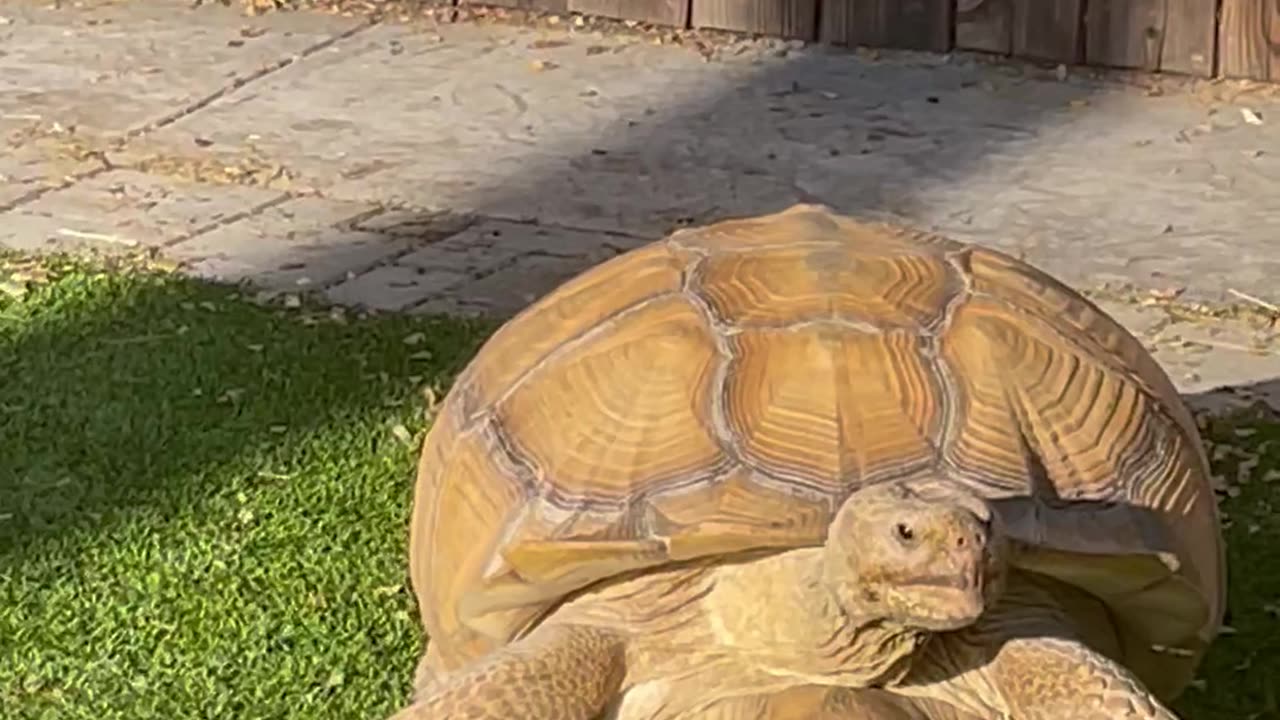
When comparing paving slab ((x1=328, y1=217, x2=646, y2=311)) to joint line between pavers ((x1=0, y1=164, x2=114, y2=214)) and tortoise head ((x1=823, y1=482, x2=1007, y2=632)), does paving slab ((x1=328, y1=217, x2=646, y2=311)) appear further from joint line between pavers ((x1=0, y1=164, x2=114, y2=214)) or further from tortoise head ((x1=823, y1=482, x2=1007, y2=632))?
tortoise head ((x1=823, y1=482, x2=1007, y2=632))

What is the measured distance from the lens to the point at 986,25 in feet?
16.7

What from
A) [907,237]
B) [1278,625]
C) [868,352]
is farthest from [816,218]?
[1278,625]

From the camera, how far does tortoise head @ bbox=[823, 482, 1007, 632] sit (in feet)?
6.23

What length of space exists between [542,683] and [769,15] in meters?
3.29

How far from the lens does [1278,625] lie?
2.87 m

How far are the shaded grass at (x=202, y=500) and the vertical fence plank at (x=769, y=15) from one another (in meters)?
1.70

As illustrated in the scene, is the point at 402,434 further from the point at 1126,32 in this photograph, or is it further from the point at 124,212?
the point at 1126,32

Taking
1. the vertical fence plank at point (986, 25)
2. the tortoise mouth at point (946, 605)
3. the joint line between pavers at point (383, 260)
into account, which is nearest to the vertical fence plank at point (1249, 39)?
the vertical fence plank at point (986, 25)

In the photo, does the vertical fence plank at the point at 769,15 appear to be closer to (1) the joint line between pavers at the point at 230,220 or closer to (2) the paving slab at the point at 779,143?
(2) the paving slab at the point at 779,143

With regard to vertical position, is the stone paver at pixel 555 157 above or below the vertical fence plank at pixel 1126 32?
below

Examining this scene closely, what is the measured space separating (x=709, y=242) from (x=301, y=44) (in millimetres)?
3064

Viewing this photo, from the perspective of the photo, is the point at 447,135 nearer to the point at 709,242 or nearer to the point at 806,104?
the point at 806,104

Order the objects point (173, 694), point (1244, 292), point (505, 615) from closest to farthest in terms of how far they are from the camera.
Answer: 1. point (505, 615)
2. point (173, 694)
3. point (1244, 292)

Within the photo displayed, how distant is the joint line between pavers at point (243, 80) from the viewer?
189 inches
